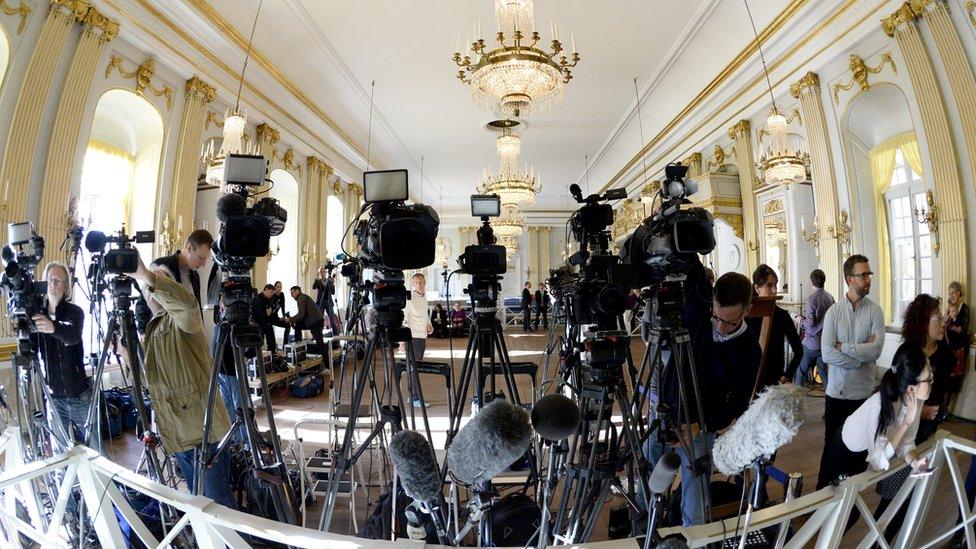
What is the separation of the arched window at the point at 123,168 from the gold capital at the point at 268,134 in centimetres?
174

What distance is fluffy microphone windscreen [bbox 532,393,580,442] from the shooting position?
0.85m

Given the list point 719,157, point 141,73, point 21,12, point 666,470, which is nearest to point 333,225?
point 141,73

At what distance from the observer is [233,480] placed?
233 cm

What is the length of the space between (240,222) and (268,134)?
661 centimetres

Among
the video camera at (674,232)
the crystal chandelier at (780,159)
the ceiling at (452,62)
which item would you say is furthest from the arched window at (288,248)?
the video camera at (674,232)

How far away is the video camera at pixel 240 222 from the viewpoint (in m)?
1.52

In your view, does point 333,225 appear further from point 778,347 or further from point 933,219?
point 933,219

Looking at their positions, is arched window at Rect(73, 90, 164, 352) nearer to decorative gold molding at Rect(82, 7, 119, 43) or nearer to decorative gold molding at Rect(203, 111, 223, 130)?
decorative gold molding at Rect(203, 111, 223, 130)

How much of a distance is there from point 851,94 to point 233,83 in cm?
777

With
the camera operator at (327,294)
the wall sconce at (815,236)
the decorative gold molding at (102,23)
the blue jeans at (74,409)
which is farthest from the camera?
the wall sconce at (815,236)

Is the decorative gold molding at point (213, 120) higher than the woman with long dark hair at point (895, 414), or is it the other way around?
the decorative gold molding at point (213, 120)

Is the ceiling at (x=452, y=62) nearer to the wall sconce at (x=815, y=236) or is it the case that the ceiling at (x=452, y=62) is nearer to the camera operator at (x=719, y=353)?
the wall sconce at (x=815, y=236)

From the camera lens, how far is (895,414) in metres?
1.56

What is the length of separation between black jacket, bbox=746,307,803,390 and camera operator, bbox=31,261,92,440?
371 centimetres
